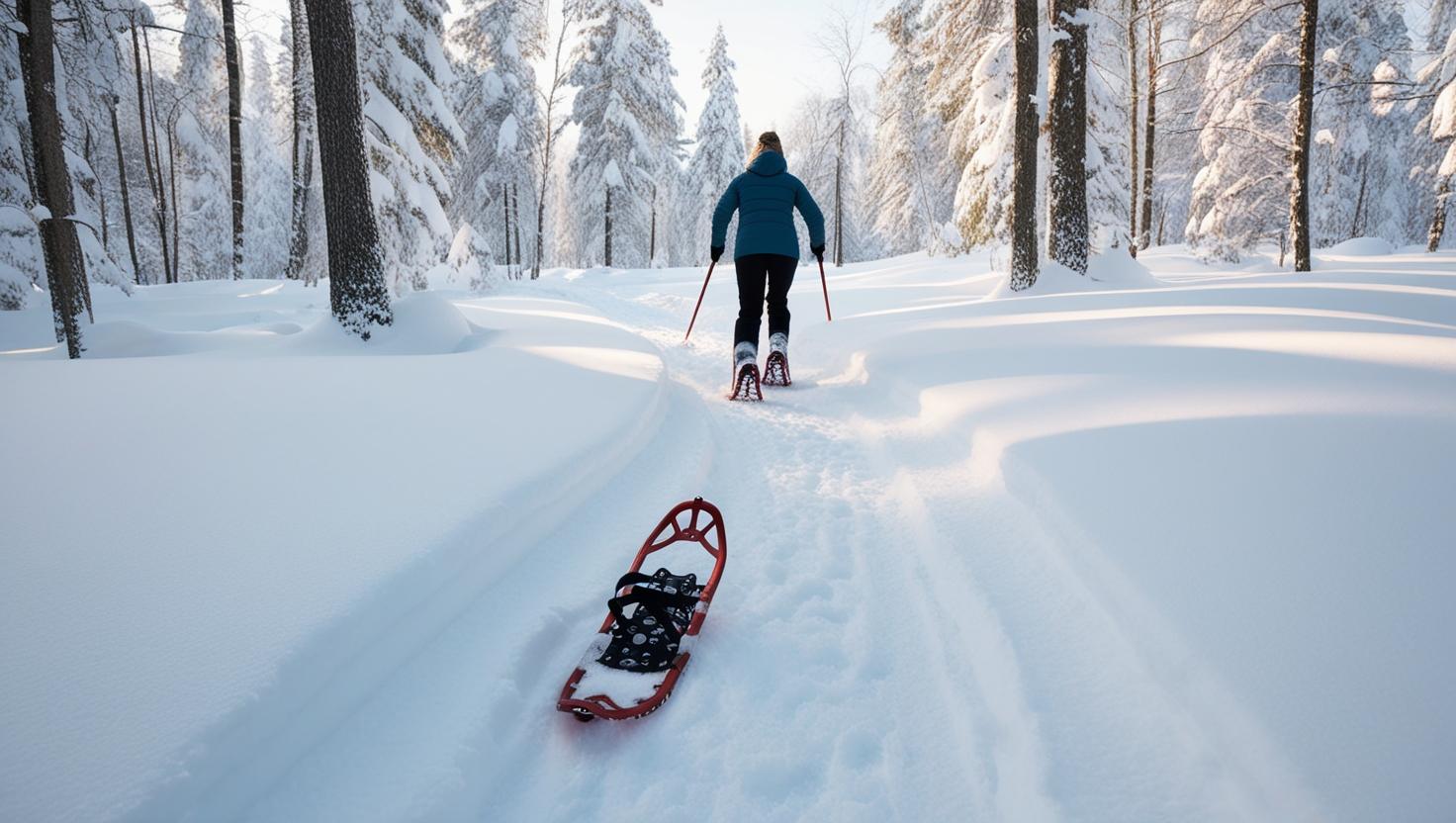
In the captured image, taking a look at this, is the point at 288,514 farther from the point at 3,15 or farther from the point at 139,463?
the point at 3,15

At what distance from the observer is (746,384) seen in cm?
648

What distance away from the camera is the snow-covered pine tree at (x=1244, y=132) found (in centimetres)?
2019

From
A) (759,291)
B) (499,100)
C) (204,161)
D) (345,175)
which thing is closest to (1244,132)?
(759,291)

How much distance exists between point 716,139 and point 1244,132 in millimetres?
22774

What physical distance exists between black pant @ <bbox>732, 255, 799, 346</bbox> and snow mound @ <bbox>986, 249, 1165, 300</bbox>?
446 cm

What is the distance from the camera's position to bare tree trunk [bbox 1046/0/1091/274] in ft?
31.1

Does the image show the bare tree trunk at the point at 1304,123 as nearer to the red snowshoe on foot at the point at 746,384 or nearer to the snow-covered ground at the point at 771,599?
the snow-covered ground at the point at 771,599

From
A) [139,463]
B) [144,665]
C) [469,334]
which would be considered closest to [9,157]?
[469,334]

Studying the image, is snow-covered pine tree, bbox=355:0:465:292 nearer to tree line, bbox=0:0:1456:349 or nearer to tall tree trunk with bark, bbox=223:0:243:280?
tree line, bbox=0:0:1456:349

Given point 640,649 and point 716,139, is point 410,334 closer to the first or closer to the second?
point 640,649

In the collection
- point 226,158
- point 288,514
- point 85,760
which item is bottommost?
point 85,760

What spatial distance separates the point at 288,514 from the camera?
2770 mm

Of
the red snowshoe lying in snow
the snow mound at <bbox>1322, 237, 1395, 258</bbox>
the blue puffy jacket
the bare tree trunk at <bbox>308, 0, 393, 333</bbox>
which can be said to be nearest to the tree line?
the bare tree trunk at <bbox>308, 0, 393, 333</bbox>

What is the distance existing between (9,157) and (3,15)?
10.4 feet
